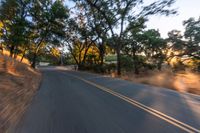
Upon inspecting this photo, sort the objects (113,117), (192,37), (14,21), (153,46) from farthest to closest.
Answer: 1. (153,46)
2. (14,21)
3. (192,37)
4. (113,117)

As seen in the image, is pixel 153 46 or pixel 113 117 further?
pixel 153 46

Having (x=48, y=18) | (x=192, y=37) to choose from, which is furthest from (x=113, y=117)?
(x=48, y=18)

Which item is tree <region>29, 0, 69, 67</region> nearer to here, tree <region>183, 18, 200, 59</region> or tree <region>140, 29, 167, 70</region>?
tree <region>140, 29, 167, 70</region>

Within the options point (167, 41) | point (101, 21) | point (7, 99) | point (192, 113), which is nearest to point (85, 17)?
point (101, 21)

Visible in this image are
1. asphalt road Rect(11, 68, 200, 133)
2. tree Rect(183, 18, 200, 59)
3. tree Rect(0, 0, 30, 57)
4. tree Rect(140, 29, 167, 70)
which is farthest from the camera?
tree Rect(140, 29, 167, 70)

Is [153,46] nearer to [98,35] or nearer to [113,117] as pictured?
[98,35]

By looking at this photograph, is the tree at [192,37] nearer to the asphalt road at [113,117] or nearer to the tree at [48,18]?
the tree at [48,18]

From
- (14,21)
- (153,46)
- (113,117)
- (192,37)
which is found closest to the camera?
(113,117)

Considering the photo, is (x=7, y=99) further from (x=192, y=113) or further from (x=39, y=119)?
(x=192, y=113)

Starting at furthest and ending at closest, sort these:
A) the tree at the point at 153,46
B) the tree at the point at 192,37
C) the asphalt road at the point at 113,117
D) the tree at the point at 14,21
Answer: the tree at the point at 153,46 < the tree at the point at 14,21 < the tree at the point at 192,37 < the asphalt road at the point at 113,117

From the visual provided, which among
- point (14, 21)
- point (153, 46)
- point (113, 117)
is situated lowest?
point (113, 117)

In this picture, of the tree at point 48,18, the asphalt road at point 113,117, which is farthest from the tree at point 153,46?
the asphalt road at point 113,117

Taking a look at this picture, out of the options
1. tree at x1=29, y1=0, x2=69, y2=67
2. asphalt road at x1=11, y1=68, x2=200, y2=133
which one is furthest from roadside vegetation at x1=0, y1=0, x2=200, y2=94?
asphalt road at x1=11, y1=68, x2=200, y2=133

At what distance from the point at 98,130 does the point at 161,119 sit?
1.97 meters
